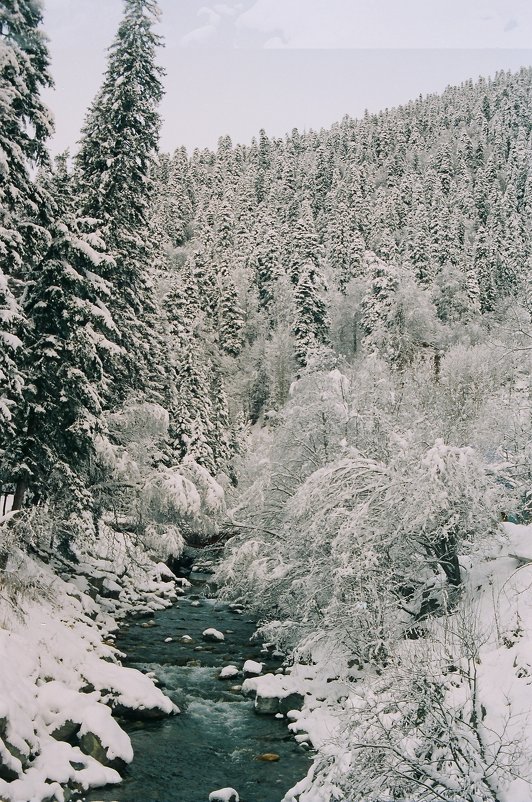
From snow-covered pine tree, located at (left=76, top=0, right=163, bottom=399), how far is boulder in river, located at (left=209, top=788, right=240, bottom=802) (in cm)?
1225

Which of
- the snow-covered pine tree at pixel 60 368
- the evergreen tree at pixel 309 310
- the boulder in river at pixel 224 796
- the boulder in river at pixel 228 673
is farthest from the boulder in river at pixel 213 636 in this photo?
→ the evergreen tree at pixel 309 310

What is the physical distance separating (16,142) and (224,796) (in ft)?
47.6

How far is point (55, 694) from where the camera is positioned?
11633mm

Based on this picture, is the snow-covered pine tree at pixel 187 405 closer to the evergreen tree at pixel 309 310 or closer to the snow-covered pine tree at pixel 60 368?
the evergreen tree at pixel 309 310

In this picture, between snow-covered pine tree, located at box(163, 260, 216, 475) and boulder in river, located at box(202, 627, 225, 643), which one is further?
snow-covered pine tree, located at box(163, 260, 216, 475)

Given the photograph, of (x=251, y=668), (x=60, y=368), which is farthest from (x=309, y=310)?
(x=251, y=668)

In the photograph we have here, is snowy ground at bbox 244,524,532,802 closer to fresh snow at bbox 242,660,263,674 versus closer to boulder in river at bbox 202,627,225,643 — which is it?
fresh snow at bbox 242,660,263,674

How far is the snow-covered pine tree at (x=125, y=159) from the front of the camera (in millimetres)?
19578

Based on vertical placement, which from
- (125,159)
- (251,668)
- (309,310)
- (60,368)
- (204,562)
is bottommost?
(204,562)

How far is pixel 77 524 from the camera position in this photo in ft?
56.8

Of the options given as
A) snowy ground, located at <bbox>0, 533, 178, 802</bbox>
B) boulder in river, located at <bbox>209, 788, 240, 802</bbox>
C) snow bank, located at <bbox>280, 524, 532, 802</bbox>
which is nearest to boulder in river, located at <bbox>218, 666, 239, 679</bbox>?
snow bank, located at <bbox>280, 524, 532, 802</bbox>

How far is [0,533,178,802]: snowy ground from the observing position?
9.88 meters

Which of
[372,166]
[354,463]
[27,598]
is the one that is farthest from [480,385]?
[372,166]

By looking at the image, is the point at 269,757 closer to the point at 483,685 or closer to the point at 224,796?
the point at 224,796
